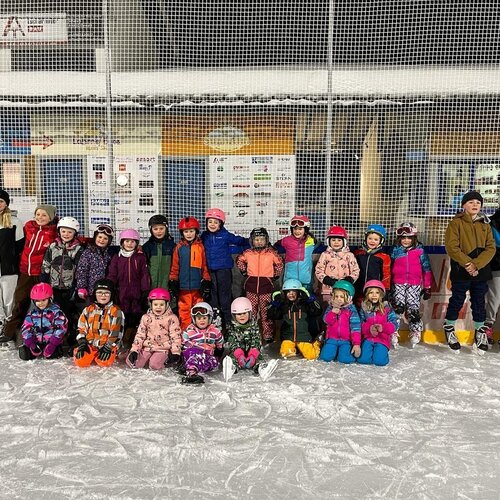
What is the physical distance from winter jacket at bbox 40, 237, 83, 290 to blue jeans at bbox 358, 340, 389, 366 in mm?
2741

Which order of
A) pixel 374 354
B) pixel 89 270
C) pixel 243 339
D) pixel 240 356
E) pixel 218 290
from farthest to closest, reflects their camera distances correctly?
pixel 218 290, pixel 89 270, pixel 374 354, pixel 243 339, pixel 240 356

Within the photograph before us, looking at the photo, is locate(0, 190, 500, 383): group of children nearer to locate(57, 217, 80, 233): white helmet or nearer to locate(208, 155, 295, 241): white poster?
locate(57, 217, 80, 233): white helmet

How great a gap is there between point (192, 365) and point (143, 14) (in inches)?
165

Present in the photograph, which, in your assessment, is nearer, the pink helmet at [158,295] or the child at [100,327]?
the child at [100,327]

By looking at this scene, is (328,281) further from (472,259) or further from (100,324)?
(100,324)

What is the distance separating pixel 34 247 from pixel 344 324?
3013mm

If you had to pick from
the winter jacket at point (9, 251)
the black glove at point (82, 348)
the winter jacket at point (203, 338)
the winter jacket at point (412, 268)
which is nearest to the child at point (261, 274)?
the winter jacket at point (203, 338)

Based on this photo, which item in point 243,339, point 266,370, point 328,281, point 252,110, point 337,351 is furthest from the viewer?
point 252,110

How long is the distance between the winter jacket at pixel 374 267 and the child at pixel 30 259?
3021 millimetres

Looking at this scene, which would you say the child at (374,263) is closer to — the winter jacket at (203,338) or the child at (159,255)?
the winter jacket at (203,338)

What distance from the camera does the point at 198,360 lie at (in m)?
4.18

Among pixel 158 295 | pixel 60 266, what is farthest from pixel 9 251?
pixel 158 295

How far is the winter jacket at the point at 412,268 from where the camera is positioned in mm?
5062

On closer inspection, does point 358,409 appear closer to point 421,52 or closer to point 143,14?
point 421,52
